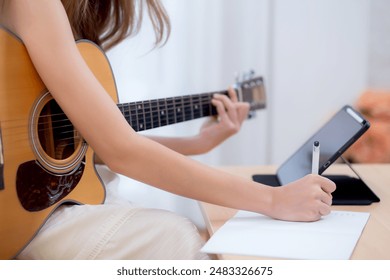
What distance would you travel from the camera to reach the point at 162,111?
1110 millimetres

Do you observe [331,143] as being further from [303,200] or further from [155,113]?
[155,113]

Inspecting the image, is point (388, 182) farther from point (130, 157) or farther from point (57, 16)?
point (57, 16)

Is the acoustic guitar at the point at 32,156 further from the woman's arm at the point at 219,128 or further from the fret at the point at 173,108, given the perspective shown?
the woman's arm at the point at 219,128

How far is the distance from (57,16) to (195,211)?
141 cm

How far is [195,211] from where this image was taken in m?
2.11

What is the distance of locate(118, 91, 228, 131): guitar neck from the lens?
101 centimetres

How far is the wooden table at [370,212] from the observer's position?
2.27 ft

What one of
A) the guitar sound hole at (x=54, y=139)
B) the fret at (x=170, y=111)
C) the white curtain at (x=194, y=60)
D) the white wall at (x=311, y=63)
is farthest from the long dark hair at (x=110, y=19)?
the white wall at (x=311, y=63)

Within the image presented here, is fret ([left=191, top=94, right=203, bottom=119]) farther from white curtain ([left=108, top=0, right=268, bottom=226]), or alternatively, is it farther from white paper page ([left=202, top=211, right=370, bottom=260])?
white curtain ([left=108, top=0, right=268, bottom=226])

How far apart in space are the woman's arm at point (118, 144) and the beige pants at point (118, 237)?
2.2 inches

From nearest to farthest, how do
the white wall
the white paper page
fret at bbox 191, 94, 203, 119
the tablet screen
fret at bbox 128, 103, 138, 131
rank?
the white paper page, the tablet screen, fret at bbox 128, 103, 138, 131, fret at bbox 191, 94, 203, 119, the white wall

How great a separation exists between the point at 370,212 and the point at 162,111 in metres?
0.45

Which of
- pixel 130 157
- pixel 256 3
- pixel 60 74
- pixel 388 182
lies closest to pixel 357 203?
pixel 388 182

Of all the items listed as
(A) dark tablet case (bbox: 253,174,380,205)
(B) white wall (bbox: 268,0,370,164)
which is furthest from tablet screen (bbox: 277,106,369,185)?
(B) white wall (bbox: 268,0,370,164)
